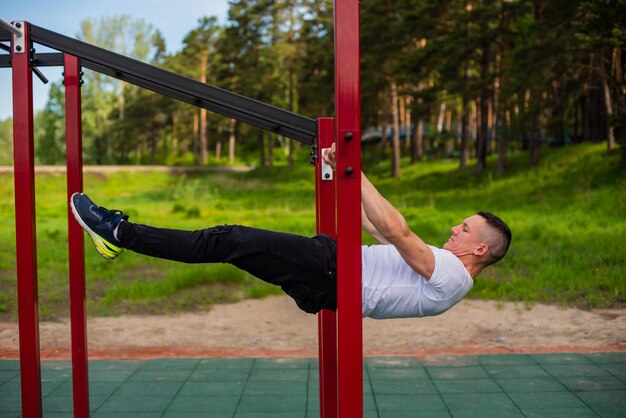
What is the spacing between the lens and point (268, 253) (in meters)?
2.61

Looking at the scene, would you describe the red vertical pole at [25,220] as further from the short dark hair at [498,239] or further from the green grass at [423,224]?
the green grass at [423,224]

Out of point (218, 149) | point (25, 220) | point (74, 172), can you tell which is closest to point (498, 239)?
point (74, 172)

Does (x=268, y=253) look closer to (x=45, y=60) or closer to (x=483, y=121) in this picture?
(x=45, y=60)

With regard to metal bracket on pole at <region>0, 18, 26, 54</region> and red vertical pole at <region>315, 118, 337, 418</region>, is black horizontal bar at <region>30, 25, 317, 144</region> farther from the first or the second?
red vertical pole at <region>315, 118, 337, 418</region>

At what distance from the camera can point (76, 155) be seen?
292cm

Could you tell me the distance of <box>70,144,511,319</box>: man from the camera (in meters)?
2.54

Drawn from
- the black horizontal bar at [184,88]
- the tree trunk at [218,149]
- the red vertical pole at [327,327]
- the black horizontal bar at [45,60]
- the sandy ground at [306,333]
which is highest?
the tree trunk at [218,149]

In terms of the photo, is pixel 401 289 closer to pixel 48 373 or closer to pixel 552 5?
pixel 48 373

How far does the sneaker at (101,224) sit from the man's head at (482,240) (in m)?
1.30

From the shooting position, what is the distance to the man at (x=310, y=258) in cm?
254

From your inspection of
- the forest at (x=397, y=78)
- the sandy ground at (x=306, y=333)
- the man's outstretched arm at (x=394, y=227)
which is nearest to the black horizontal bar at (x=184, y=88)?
the man's outstretched arm at (x=394, y=227)

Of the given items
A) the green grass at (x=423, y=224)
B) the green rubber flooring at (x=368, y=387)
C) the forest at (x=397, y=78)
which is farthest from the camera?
the forest at (x=397, y=78)

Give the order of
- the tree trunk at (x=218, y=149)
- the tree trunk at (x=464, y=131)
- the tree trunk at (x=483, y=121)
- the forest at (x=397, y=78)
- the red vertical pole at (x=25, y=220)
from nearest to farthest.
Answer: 1. the red vertical pole at (x=25, y=220)
2. the forest at (x=397, y=78)
3. the tree trunk at (x=483, y=121)
4. the tree trunk at (x=464, y=131)
5. the tree trunk at (x=218, y=149)

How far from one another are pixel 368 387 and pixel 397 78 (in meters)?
15.4
